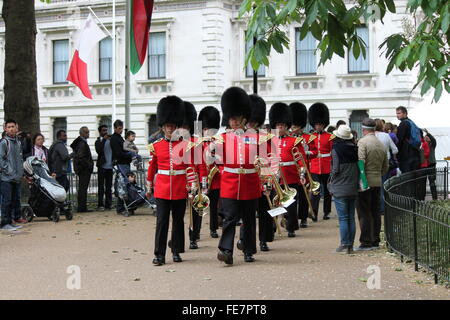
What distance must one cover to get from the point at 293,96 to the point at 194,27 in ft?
17.0

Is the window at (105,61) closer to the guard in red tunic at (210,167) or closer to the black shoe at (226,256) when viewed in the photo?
the guard in red tunic at (210,167)

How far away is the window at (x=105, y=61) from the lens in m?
36.2

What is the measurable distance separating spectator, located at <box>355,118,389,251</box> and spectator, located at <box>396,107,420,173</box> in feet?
16.3


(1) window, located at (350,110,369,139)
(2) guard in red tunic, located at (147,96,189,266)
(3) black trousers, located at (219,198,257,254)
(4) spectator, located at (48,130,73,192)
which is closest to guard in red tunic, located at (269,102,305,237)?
(3) black trousers, located at (219,198,257,254)

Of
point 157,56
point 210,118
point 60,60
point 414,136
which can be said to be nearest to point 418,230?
point 210,118

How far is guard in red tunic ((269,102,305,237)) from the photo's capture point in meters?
13.3

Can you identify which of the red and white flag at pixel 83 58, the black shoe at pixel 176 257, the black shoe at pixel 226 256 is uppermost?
the red and white flag at pixel 83 58

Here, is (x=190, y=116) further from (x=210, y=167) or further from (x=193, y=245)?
(x=193, y=245)

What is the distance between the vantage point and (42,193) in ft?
50.4

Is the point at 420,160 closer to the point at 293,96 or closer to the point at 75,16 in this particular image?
the point at 293,96

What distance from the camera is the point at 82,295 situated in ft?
27.4

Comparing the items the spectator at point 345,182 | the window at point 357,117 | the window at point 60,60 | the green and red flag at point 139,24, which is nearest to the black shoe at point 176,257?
the spectator at point 345,182

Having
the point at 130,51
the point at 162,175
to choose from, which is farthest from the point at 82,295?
the point at 130,51

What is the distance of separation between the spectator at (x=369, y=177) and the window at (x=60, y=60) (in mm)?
27541
